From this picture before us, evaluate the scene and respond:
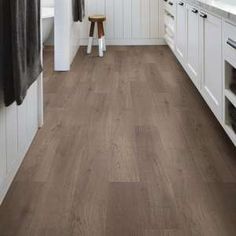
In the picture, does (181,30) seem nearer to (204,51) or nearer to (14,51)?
(204,51)

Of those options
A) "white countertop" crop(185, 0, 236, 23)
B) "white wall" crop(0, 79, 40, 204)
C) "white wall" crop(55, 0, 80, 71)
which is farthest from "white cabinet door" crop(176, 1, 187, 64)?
"white wall" crop(0, 79, 40, 204)

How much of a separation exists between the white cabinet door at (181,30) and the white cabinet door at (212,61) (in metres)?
0.87

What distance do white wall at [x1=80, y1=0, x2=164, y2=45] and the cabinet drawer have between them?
400 cm

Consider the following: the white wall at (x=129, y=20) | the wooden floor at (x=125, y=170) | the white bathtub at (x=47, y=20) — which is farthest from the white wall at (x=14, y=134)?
the white wall at (x=129, y=20)

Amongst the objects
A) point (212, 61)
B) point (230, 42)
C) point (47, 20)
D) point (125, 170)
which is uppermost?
point (47, 20)

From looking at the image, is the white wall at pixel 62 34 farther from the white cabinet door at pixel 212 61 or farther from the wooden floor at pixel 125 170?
the white cabinet door at pixel 212 61

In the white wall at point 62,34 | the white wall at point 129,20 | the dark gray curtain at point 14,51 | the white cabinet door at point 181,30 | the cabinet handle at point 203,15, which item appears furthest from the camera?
the white wall at point 129,20

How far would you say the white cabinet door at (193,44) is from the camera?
3.05m

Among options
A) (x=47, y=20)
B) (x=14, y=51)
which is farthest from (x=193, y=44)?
(x=47, y=20)

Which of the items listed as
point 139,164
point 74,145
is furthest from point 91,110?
point 139,164

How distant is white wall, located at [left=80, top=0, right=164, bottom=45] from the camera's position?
5914 mm

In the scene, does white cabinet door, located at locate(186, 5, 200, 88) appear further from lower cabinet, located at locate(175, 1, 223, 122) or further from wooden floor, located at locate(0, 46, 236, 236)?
wooden floor, located at locate(0, 46, 236, 236)

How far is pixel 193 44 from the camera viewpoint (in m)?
3.21

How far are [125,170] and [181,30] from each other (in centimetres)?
220
